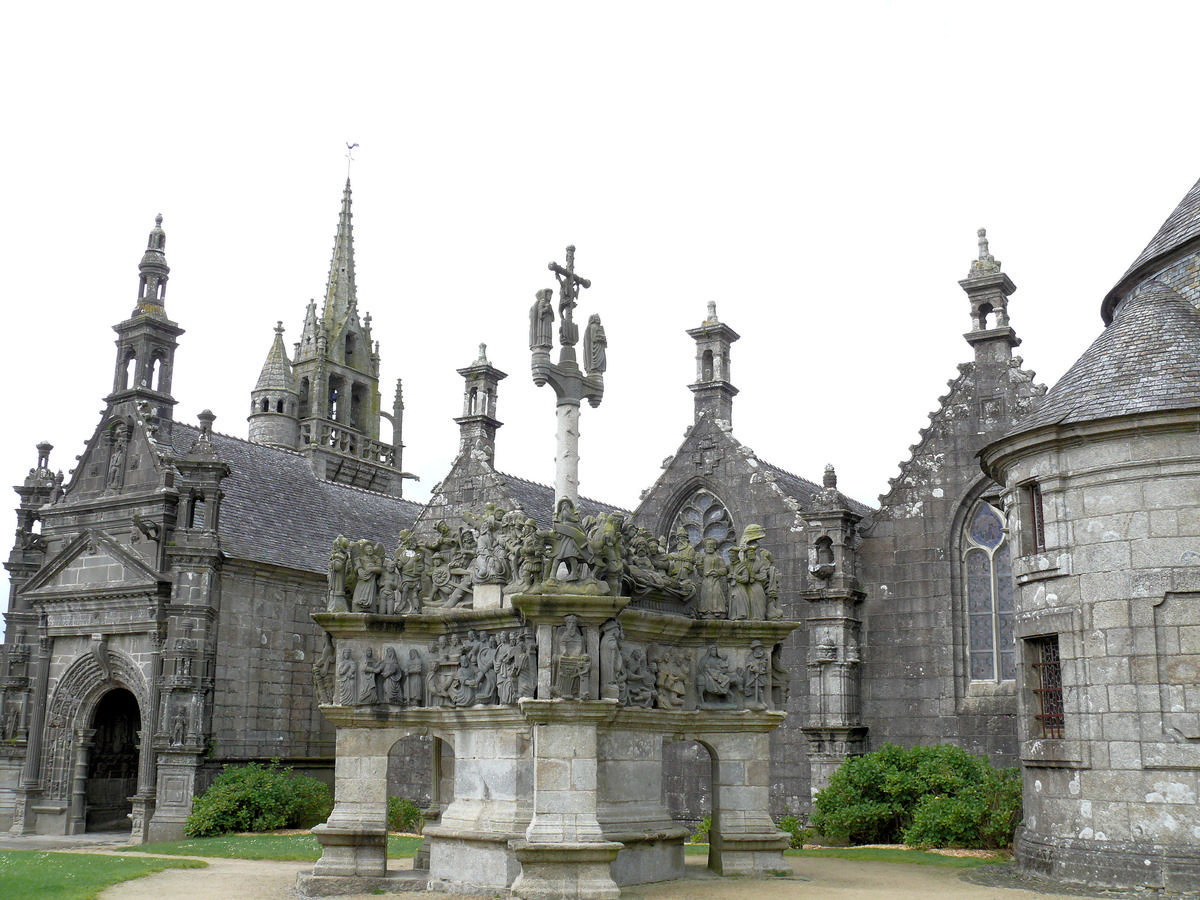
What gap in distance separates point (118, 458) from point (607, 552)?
1822cm

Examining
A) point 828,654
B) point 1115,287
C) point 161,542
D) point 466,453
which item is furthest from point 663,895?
point 466,453

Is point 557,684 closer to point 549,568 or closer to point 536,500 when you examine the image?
point 549,568

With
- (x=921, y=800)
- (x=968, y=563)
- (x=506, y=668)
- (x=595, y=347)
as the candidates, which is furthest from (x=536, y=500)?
(x=506, y=668)

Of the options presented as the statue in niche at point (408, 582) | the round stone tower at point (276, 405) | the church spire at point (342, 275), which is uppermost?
the church spire at point (342, 275)

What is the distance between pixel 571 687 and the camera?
450 inches

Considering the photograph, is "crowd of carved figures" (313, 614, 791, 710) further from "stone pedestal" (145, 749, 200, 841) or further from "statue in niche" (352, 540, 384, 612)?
"stone pedestal" (145, 749, 200, 841)

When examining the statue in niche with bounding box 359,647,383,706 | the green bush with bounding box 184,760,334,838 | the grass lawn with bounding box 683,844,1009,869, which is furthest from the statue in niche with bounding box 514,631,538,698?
the green bush with bounding box 184,760,334,838

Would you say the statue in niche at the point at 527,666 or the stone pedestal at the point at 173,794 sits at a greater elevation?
the statue in niche at the point at 527,666

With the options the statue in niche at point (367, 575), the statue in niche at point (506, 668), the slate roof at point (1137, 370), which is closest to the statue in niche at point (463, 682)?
the statue in niche at point (506, 668)

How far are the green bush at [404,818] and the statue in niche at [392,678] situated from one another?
10.3 meters

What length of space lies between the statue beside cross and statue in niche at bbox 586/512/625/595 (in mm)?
802

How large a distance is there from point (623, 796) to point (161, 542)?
1592 cm

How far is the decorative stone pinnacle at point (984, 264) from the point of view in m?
21.7

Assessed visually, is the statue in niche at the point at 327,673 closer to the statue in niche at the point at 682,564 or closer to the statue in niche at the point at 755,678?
the statue in niche at the point at 682,564
